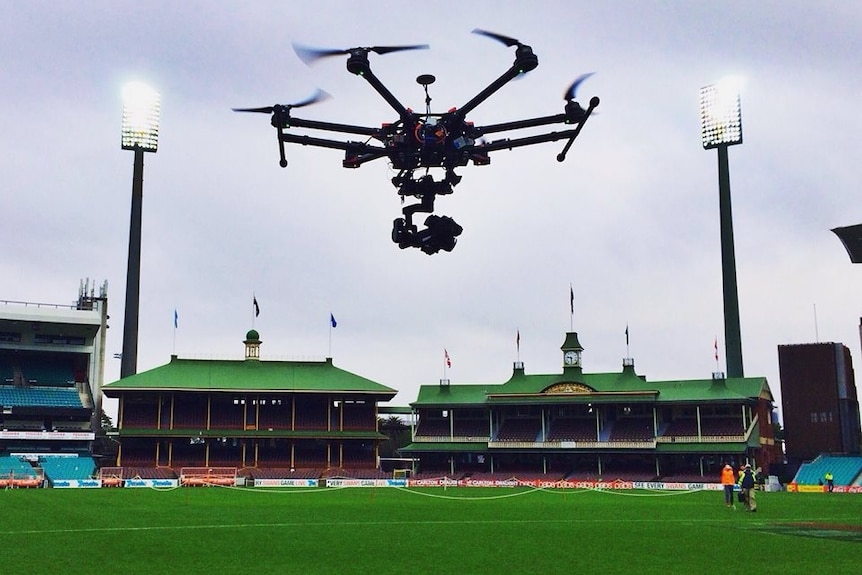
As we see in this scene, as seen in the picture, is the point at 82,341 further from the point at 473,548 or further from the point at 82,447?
the point at 473,548

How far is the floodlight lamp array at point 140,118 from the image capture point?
340ft

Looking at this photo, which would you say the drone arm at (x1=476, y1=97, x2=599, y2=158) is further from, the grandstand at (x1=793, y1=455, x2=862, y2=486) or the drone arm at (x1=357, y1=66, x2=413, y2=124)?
the grandstand at (x1=793, y1=455, x2=862, y2=486)

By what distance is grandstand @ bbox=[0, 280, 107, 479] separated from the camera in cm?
9144

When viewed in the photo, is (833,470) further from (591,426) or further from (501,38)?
(501,38)

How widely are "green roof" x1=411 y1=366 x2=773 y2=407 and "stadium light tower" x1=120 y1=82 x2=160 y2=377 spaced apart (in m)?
34.5

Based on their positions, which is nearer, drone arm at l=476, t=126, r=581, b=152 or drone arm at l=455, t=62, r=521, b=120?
drone arm at l=455, t=62, r=521, b=120

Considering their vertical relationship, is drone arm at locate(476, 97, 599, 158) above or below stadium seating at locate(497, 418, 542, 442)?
above

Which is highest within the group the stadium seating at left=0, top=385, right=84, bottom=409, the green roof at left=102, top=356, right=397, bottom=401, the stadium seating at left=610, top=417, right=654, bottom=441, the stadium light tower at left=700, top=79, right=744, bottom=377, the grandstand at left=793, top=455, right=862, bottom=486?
the stadium light tower at left=700, top=79, right=744, bottom=377

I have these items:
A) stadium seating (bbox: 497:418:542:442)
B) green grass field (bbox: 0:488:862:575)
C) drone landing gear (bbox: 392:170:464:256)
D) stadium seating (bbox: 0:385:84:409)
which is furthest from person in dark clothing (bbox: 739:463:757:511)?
stadium seating (bbox: 0:385:84:409)

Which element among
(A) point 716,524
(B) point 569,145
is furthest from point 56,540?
(A) point 716,524

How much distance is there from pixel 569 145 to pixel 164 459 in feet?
243

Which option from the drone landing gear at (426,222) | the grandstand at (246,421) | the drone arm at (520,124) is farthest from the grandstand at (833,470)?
the drone arm at (520,124)

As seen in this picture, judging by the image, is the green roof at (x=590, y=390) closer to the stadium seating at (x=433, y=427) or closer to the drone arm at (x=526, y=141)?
the stadium seating at (x=433, y=427)

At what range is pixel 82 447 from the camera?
94500 millimetres
